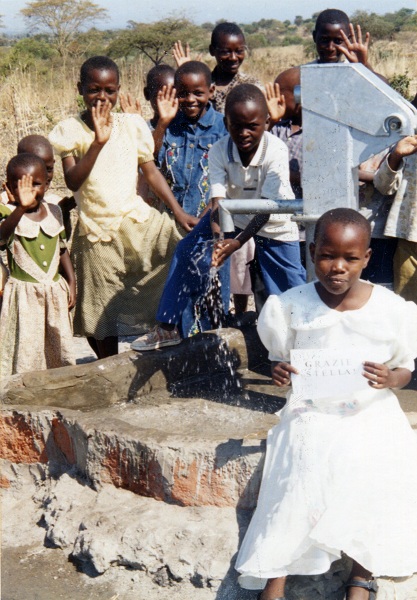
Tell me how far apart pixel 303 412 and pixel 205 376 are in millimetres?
1190

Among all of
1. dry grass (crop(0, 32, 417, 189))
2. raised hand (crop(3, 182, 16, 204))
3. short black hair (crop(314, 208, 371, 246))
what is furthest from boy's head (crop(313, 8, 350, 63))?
dry grass (crop(0, 32, 417, 189))

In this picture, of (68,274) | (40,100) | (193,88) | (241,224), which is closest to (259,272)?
(241,224)

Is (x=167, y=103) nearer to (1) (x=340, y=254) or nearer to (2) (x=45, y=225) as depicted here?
(2) (x=45, y=225)

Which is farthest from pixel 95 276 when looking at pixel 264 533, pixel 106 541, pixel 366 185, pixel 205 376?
pixel 264 533

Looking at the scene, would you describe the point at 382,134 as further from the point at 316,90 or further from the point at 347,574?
the point at 347,574

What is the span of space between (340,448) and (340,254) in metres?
0.58

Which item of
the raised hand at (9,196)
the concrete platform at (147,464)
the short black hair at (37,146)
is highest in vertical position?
the short black hair at (37,146)

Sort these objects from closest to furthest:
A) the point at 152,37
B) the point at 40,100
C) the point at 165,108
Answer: the point at 165,108 → the point at 40,100 → the point at 152,37

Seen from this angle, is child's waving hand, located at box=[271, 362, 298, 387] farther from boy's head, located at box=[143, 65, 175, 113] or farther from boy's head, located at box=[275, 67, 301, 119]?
boy's head, located at box=[143, 65, 175, 113]

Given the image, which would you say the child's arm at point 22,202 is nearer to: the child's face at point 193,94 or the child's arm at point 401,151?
the child's face at point 193,94

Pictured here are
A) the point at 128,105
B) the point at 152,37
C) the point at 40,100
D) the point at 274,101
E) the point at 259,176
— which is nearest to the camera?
the point at 259,176

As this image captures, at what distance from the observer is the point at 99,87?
402 cm

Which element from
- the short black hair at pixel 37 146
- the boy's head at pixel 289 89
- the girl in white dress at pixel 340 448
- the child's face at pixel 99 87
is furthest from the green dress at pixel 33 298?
the girl in white dress at pixel 340 448

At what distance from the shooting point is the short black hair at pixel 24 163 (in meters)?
3.81
